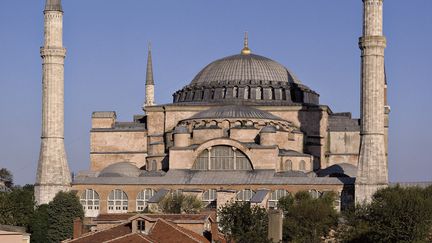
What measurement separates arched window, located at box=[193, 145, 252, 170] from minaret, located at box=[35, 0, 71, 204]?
26.9ft

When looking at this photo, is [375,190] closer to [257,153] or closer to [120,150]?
[257,153]

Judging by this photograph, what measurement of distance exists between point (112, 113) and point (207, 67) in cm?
881

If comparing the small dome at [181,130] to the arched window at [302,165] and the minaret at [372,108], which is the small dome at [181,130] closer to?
the arched window at [302,165]

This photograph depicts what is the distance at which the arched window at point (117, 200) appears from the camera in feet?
249

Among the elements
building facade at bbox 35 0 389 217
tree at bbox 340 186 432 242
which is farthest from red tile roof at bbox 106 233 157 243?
building facade at bbox 35 0 389 217

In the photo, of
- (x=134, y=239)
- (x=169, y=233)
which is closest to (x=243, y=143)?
(x=169, y=233)

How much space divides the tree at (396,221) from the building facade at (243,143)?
10463 millimetres

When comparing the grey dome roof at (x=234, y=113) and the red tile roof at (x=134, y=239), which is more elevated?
the grey dome roof at (x=234, y=113)

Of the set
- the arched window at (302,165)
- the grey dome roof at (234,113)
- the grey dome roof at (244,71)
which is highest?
the grey dome roof at (244,71)

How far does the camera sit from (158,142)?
82625 mm

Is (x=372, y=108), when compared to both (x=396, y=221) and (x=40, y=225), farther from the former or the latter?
(x=40, y=225)

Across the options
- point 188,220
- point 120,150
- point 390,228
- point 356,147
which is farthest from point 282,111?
point 188,220

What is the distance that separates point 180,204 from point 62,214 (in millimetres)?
6252

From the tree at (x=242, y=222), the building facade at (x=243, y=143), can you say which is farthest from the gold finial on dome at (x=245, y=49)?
the tree at (x=242, y=222)
